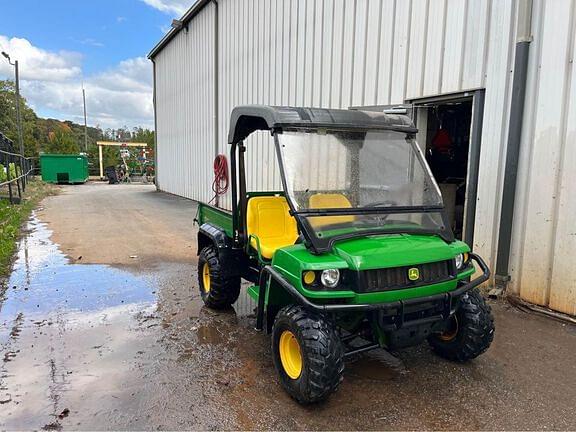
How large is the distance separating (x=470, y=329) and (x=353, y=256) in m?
1.26

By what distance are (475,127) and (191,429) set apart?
15.3 ft

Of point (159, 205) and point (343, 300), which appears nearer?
point (343, 300)

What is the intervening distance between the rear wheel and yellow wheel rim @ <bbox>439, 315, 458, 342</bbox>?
6.91ft

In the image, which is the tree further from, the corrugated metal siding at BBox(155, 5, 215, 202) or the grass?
the grass

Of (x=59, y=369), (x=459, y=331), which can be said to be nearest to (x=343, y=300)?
(x=459, y=331)

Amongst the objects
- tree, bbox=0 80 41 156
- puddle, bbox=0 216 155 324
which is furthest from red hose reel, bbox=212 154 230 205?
tree, bbox=0 80 41 156

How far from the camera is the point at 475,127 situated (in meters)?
5.49

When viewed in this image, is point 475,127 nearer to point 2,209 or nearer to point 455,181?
point 455,181

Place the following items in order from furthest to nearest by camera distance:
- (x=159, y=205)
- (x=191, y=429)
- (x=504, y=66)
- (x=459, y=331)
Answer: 1. (x=159, y=205)
2. (x=504, y=66)
3. (x=459, y=331)
4. (x=191, y=429)

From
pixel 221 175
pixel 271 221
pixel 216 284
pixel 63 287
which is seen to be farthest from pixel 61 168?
pixel 271 221

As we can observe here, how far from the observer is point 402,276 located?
293 cm

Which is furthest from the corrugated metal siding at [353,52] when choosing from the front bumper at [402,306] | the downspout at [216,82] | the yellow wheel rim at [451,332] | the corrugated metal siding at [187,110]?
the front bumper at [402,306]

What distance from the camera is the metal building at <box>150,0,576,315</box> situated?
463cm

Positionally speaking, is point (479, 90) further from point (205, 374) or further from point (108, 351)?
point (108, 351)
